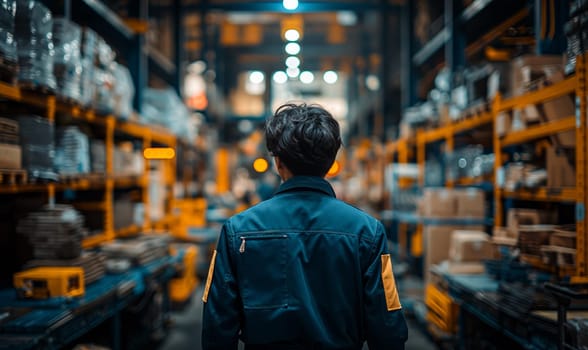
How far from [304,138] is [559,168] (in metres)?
2.91

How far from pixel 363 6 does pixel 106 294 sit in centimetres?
850

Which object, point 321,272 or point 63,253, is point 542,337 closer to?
point 321,272

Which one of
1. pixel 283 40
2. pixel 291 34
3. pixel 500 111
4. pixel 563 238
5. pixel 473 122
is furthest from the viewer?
pixel 283 40

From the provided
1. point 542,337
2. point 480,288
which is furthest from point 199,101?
point 542,337

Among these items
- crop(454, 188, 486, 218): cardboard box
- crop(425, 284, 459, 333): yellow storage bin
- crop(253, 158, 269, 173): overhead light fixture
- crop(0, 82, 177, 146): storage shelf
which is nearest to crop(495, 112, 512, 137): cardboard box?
crop(454, 188, 486, 218): cardboard box

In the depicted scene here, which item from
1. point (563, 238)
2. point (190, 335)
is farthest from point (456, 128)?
point (190, 335)

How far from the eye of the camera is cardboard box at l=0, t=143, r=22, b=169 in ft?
10.6

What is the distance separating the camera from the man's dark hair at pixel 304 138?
6.47ft

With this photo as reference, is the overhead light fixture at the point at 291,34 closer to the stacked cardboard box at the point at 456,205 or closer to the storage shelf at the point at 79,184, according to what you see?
the storage shelf at the point at 79,184

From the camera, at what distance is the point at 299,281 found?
6.23ft

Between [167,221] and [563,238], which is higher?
[563,238]

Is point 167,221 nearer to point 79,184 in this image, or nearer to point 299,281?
point 79,184

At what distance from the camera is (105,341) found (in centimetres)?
444

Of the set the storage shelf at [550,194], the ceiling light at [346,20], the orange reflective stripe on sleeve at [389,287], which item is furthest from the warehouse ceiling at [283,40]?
the orange reflective stripe on sleeve at [389,287]
